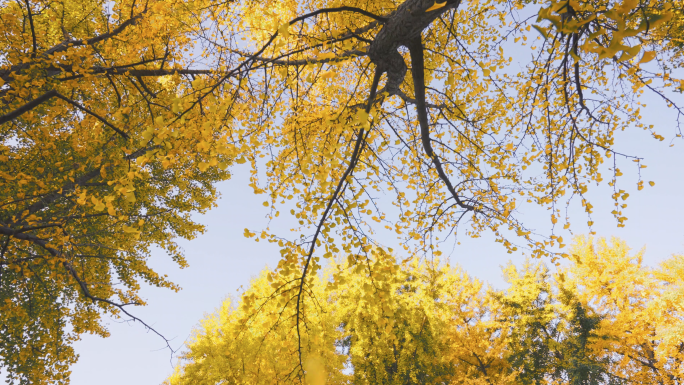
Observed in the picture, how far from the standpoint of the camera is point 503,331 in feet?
44.3

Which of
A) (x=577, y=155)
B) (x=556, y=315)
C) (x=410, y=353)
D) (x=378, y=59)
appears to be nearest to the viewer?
(x=378, y=59)

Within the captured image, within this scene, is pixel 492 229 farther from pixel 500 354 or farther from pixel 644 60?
pixel 500 354

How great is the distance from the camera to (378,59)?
10.5ft

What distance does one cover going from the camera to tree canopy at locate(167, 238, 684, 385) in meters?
10.3

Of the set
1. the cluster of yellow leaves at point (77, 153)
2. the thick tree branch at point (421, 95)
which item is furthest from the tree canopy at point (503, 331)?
the thick tree branch at point (421, 95)

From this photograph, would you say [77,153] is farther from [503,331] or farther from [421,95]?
[503,331]

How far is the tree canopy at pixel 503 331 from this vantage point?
10.3 meters

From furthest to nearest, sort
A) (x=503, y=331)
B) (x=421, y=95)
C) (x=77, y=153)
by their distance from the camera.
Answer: (x=503, y=331) < (x=77, y=153) < (x=421, y=95)

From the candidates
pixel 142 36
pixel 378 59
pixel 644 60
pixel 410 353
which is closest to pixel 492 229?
pixel 378 59

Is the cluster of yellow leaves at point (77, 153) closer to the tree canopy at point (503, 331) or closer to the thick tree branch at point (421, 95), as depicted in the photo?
the thick tree branch at point (421, 95)

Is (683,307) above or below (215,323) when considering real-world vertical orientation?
below

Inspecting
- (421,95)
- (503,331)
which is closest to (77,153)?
(421,95)

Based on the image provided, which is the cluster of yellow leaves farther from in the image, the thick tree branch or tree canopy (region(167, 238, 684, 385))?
tree canopy (region(167, 238, 684, 385))

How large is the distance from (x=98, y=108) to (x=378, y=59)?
6.16 metres
